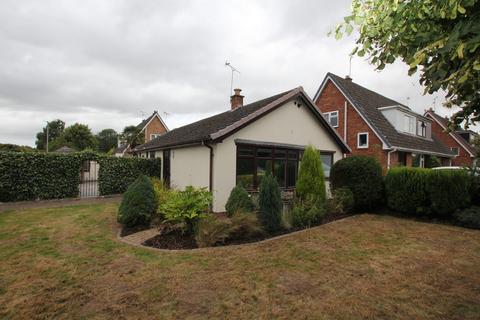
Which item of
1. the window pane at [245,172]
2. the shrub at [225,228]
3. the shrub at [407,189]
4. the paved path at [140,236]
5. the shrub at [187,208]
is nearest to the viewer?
the shrub at [225,228]

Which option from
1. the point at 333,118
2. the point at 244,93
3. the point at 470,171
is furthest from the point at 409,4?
the point at 333,118

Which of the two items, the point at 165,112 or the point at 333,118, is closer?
the point at 333,118

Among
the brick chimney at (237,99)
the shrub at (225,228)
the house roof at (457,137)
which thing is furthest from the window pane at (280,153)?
the house roof at (457,137)

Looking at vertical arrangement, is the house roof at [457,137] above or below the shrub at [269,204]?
above

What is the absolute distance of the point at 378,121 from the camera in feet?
61.0

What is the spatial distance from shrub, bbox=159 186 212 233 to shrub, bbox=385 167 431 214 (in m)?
7.39

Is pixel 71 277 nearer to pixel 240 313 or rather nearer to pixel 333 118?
pixel 240 313

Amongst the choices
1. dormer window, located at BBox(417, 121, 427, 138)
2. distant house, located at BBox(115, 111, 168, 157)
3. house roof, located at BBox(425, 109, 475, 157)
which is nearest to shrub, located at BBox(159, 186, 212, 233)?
dormer window, located at BBox(417, 121, 427, 138)

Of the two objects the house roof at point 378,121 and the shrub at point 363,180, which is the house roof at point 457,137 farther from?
the shrub at point 363,180

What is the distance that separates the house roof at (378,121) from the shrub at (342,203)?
370 inches

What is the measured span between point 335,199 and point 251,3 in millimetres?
7490

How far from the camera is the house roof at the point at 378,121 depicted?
692 inches

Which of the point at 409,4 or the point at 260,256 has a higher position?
the point at 409,4

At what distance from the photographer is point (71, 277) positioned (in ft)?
13.9
